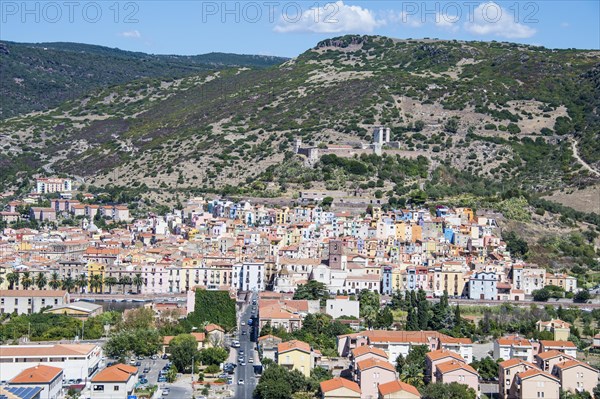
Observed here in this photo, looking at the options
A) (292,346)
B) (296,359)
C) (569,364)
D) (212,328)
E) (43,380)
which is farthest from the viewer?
(212,328)

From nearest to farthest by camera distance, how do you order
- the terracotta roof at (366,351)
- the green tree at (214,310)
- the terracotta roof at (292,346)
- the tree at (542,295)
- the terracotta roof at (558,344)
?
the terracotta roof at (366,351), the terracotta roof at (292,346), the terracotta roof at (558,344), the green tree at (214,310), the tree at (542,295)

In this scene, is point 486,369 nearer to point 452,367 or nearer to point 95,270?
point 452,367

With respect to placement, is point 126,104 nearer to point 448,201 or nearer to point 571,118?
point 571,118

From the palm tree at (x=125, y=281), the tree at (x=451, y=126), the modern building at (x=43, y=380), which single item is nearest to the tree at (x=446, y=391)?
the modern building at (x=43, y=380)

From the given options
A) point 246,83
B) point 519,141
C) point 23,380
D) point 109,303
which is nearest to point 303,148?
point 519,141

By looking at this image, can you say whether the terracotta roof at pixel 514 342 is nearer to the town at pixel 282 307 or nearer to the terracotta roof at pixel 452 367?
the town at pixel 282 307

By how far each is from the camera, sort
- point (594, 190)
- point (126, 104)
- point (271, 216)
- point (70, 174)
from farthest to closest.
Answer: point (126, 104) < point (70, 174) < point (594, 190) < point (271, 216)

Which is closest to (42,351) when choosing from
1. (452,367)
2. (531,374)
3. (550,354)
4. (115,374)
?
(115,374)
